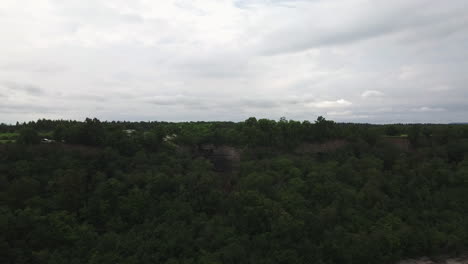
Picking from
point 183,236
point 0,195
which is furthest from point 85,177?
point 183,236

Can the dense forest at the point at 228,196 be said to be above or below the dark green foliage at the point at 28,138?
below

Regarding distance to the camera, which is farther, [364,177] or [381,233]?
[364,177]

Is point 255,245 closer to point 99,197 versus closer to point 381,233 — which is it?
point 381,233

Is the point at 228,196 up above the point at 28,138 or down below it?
below

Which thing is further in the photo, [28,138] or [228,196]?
[28,138]

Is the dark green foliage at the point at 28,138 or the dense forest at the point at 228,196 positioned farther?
the dark green foliage at the point at 28,138

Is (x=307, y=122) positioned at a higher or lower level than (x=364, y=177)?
higher

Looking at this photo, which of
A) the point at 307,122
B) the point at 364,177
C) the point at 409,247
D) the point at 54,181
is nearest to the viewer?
the point at 409,247

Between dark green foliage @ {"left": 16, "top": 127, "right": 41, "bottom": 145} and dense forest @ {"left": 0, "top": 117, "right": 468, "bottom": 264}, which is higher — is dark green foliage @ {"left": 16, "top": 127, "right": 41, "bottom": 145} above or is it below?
above
